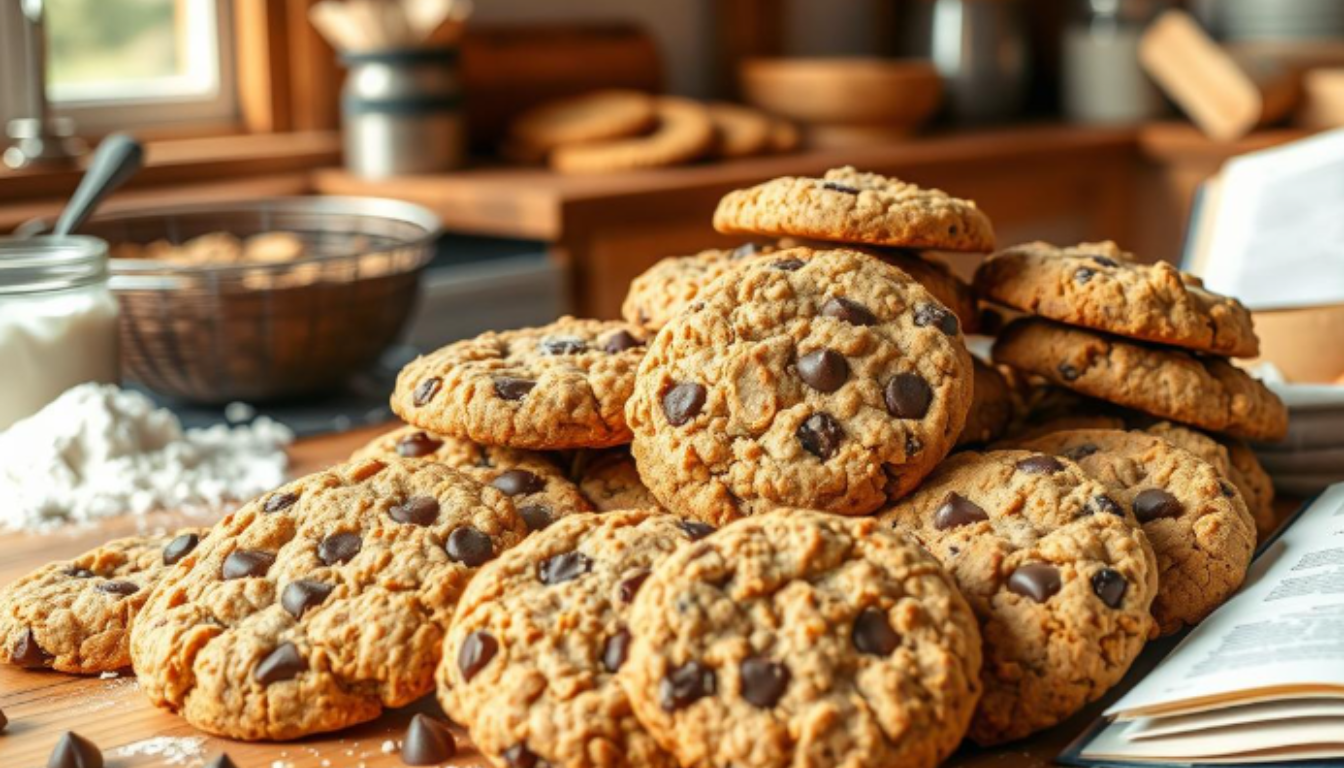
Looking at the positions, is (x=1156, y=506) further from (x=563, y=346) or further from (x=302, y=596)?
(x=302, y=596)

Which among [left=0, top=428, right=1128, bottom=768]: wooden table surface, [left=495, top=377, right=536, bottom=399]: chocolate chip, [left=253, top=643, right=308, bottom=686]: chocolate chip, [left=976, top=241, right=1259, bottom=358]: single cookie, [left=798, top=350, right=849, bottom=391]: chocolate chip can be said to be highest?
[left=976, top=241, right=1259, bottom=358]: single cookie

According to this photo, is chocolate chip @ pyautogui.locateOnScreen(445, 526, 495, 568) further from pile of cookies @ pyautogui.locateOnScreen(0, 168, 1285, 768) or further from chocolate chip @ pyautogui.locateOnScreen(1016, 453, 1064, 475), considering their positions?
chocolate chip @ pyautogui.locateOnScreen(1016, 453, 1064, 475)

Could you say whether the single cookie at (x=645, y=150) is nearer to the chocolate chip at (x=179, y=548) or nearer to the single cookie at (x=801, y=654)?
the chocolate chip at (x=179, y=548)

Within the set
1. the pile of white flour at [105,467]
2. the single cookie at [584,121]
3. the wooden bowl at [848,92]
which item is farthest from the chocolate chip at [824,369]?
the wooden bowl at [848,92]

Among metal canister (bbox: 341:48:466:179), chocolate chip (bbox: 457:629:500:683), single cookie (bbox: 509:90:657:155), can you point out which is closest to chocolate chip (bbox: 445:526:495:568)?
chocolate chip (bbox: 457:629:500:683)

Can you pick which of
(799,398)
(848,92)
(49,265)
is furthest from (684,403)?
(848,92)

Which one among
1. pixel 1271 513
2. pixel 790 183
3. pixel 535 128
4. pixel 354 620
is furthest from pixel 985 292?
pixel 535 128

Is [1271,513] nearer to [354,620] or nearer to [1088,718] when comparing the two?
[1088,718]
